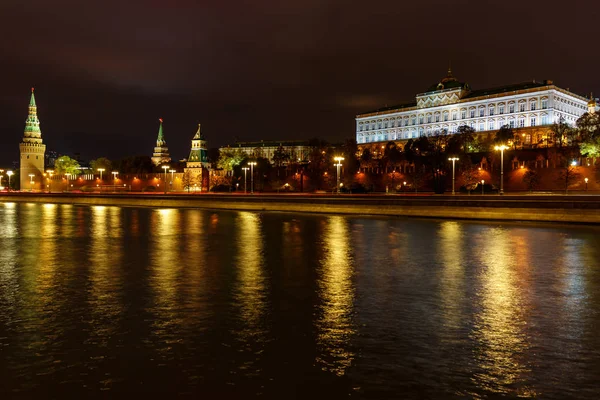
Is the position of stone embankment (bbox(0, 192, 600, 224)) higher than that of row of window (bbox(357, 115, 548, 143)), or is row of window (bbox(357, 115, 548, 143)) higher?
row of window (bbox(357, 115, 548, 143))

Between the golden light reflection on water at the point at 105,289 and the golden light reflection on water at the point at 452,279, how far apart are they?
546cm

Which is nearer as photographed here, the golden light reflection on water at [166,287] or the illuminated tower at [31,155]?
the golden light reflection on water at [166,287]

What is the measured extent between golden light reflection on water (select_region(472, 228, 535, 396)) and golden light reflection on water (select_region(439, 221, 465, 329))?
387mm

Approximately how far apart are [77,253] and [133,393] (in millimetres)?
12964

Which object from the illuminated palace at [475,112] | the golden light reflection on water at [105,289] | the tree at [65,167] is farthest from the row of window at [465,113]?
the golden light reflection on water at [105,289]

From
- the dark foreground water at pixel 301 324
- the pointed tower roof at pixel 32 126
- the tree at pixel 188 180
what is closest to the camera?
the dark foreground water at pixel 301 324

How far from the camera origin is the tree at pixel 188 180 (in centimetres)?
11993

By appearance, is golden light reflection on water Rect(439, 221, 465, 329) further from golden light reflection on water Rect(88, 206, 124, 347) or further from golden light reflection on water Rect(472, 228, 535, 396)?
golden light reflection on water Rect(88, 206, 124, 347)

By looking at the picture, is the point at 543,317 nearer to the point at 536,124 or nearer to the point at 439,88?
the point at 536,124

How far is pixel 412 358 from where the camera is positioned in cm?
679

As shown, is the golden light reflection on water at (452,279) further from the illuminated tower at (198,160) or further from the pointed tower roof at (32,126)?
the pointed tower roof at (32,126)

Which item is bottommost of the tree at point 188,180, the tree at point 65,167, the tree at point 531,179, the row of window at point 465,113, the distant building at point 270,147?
the tree at point 531,179

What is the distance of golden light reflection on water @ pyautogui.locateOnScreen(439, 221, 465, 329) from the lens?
902 cm

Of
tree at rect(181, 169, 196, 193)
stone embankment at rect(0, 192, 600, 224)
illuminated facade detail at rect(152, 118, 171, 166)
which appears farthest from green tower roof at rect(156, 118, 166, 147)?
stone embankment at rect(0, 192, 600, 224)
